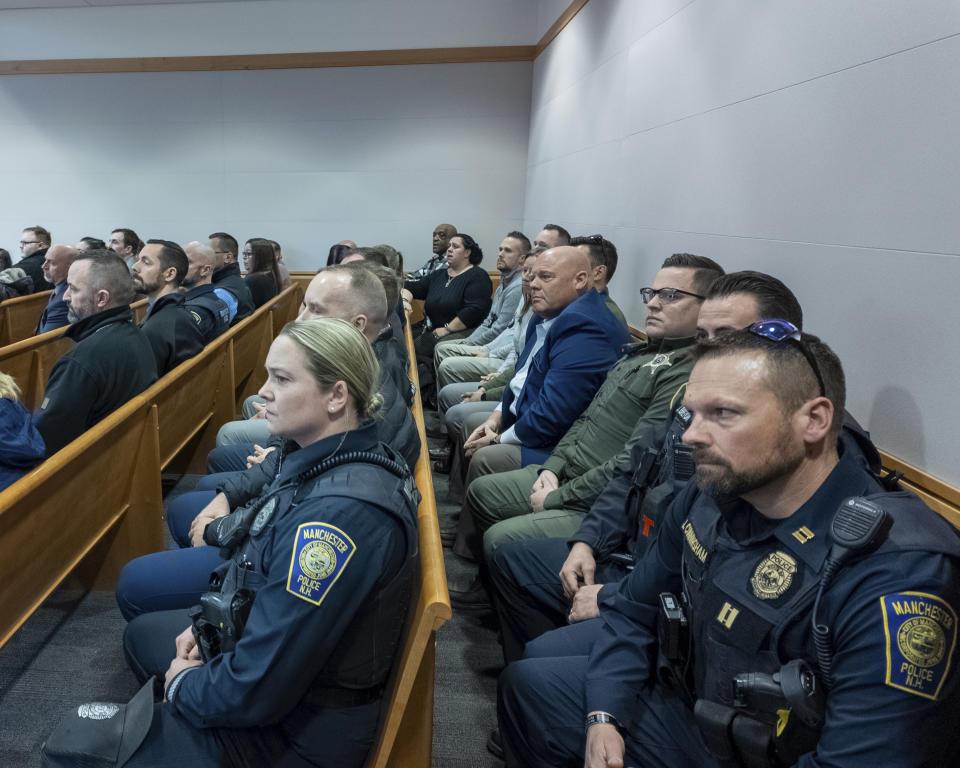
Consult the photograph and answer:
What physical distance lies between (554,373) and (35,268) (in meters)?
5.68

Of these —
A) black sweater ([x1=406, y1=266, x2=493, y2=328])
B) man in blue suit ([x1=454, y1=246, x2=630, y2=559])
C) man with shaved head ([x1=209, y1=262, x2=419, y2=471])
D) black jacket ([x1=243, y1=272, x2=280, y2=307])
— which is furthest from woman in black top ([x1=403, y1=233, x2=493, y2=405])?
man with shaved head ([x1=209, y1=262, x2=419, y2=471])

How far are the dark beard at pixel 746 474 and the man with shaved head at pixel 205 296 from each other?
309 centimetres

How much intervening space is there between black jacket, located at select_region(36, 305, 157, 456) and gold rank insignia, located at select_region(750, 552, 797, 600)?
7.87ft

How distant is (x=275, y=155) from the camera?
7.75m

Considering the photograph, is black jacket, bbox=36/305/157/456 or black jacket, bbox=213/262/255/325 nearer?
black jacket, bbox=36/305/157/456

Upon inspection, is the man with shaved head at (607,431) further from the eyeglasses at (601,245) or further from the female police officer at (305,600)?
the eyeglasses at (601,245)

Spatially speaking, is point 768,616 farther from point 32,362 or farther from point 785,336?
point 32,362

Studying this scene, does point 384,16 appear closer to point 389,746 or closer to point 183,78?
point 183,78

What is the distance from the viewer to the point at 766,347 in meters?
1.22

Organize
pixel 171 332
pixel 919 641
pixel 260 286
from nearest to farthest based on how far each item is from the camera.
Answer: pixel 919 641, pixel 171 332, pixel 260 286

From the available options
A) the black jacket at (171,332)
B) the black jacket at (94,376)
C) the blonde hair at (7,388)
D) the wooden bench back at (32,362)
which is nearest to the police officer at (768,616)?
the blonde hair at (7,388)

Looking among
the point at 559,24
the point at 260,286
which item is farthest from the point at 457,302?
the point at 559,24

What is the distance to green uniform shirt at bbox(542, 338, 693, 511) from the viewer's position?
2154mm

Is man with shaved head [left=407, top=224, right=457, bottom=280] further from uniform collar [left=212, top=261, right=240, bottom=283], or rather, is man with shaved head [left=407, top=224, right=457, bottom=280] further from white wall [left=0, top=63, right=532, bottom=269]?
uniform collar [left=212, top=261, right=240, bottom=283]
